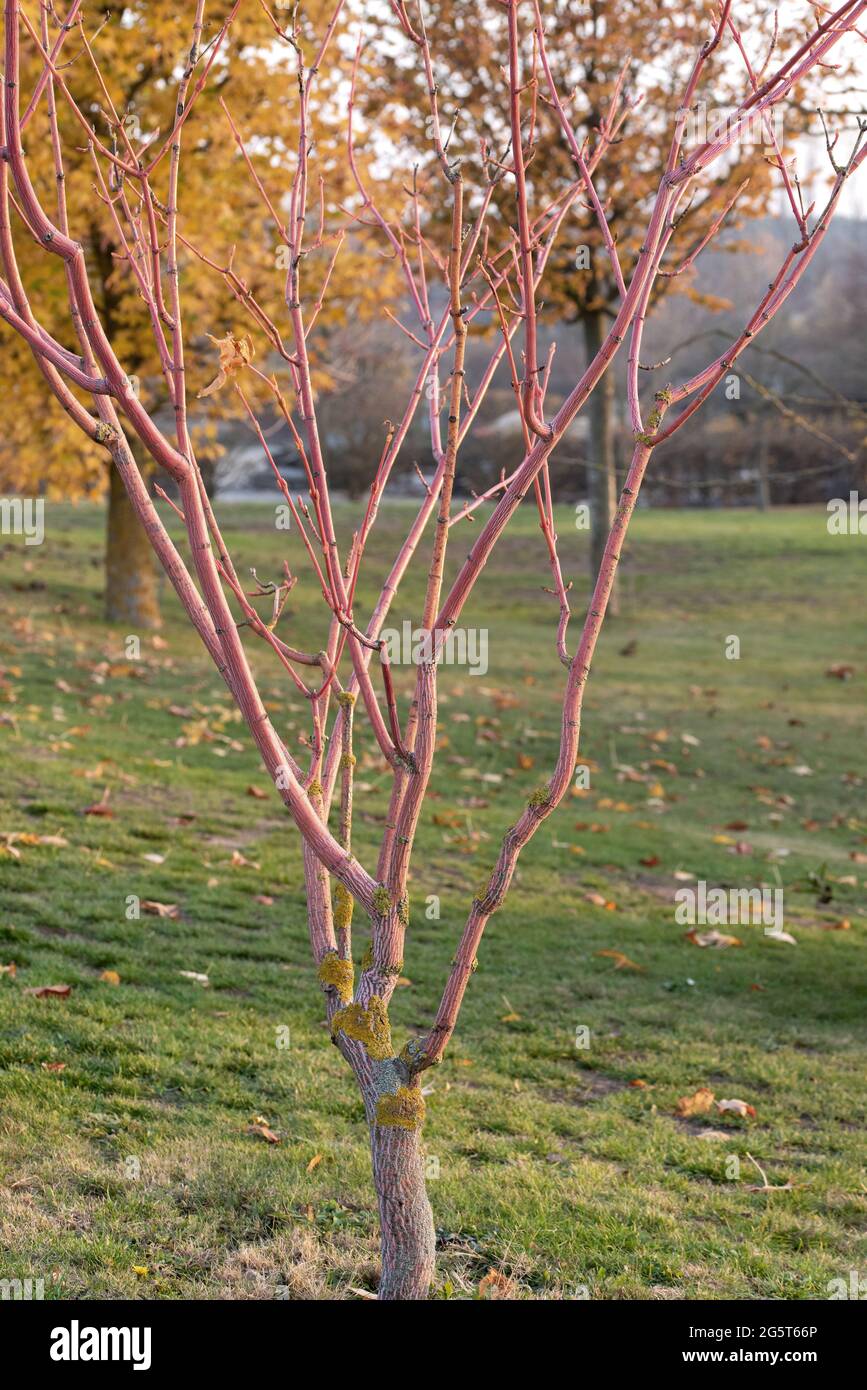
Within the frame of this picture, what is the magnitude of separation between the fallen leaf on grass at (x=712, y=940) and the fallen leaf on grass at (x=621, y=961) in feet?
1.73

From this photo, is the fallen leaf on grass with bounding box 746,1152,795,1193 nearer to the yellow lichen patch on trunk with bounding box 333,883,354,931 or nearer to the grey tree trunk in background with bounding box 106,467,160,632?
the yellow lichen patch on trunk with bounding box 333,883,354,931

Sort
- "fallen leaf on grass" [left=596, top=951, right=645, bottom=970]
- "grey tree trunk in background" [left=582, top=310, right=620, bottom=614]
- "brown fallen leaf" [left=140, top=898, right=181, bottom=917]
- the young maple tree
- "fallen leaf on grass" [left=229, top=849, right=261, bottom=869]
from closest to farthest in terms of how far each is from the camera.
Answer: the young maple tree < "brown fallen leaf" [left=140, top=898, right=181, bottom=917] < "fallen leaf on grass" [left=596, top=951, right=645, bottom=970] < "fallen leaf on grass" [left=229, top=849, right=261, bottom=869] < "grey tree trunk in background" [left=582, top=310, right=620, bottom=614]

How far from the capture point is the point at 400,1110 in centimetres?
251

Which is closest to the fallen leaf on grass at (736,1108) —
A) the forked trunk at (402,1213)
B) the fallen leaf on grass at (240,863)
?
the forked trunk at (402,1213)

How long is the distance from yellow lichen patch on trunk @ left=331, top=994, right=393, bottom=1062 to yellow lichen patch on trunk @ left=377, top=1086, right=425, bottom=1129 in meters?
0.08

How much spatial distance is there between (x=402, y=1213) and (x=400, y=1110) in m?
0.27

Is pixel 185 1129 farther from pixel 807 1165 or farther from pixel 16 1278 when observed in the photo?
pixel 807 1165

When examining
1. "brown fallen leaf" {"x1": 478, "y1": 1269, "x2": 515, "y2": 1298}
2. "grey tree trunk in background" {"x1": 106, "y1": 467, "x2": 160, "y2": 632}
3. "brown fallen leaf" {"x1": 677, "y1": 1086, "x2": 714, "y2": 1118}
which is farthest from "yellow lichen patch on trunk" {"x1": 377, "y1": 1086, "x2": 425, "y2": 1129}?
"grey tree trunk in background" {"x1": 106, "y1": 467, "x2": 160, "y2": 632}

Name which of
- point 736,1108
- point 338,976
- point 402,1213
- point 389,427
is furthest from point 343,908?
point 736,1108

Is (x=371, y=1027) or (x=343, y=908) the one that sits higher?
(x=343, y=908)

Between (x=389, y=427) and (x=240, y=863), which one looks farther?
(x=240, y=863)

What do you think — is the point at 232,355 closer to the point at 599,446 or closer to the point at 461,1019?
the point at 461,1019

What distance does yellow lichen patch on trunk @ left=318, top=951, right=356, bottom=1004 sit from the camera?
2662 millimetres

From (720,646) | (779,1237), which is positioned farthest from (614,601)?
(779,1237)
